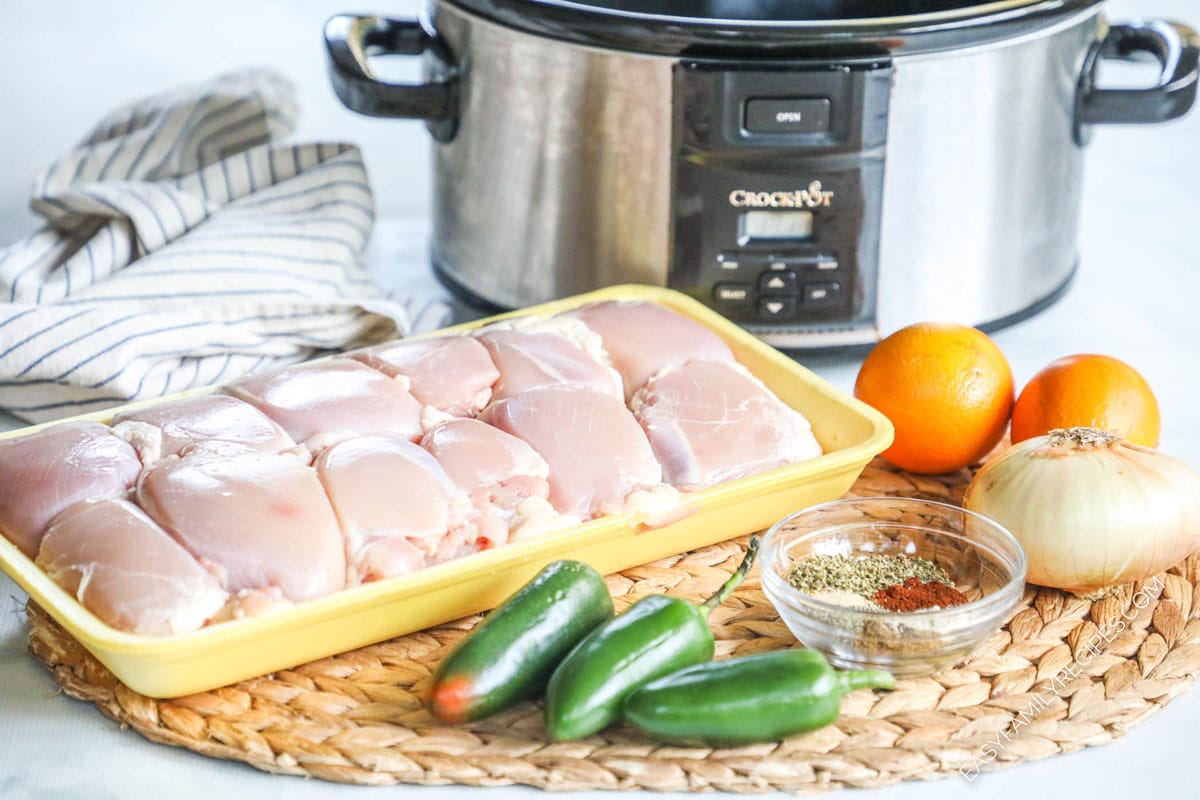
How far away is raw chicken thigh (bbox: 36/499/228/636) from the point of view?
0.80 metres

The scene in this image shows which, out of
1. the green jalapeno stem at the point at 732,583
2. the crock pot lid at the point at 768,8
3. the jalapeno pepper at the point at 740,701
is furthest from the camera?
→ the crock pot lid at the point at 768,8

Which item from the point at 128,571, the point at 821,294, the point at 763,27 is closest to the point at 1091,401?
the point at 821,294

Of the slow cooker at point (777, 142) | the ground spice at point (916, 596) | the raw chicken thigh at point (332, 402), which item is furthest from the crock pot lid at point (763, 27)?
the ground spice at point (916, 596)

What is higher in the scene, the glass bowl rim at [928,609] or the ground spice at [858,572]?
the glass bowl rim at [928,609]

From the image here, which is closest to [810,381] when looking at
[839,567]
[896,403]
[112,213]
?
[896,403]

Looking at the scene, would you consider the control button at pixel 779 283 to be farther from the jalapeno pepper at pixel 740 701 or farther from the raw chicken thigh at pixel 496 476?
the jalapeno pepper at pixel 740 701

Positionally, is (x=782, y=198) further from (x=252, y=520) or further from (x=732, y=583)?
(x=252, y=520)

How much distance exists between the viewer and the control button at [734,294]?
123 cm

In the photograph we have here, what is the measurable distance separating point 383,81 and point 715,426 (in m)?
0.47

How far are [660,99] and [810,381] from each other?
27cm

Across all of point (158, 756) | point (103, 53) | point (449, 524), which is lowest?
point (158, 756)

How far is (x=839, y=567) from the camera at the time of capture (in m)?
0.97

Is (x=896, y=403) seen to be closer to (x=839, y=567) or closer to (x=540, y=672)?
(x=839, y=567)

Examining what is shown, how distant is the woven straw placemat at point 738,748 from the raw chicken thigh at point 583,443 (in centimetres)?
8
